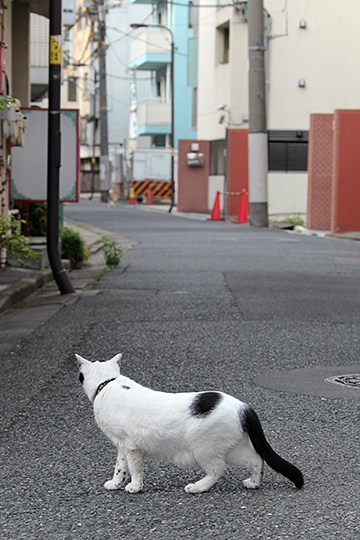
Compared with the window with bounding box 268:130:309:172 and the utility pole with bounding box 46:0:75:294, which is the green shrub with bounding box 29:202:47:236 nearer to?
the utility pole with bounding box 46:0:75:294

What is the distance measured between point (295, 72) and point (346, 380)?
33031mm

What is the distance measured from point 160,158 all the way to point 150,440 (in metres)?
53.9

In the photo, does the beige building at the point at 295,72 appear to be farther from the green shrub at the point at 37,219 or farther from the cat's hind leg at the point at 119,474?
the cat's hind leg at the point at 119,474

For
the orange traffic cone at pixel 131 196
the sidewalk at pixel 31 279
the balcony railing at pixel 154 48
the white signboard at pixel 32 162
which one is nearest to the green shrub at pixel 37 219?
the sidewalk at pixel 31 279

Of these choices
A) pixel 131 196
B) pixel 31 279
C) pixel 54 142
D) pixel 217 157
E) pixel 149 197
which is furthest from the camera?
pixel 131 196

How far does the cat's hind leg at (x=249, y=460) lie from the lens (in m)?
4.74

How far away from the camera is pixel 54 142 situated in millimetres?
13203

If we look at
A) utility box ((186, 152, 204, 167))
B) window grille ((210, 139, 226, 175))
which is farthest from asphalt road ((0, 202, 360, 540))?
utility box ((186, 152, 204, 167))

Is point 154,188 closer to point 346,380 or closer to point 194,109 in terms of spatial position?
point 194,109

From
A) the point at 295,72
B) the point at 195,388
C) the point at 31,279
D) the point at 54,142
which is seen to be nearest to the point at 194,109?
the point at 295,72

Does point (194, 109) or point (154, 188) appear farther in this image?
point (154, 188)

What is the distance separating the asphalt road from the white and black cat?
0.12 metres

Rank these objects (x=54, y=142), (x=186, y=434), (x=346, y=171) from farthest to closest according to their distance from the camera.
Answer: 1. (x=346, y=171)
2. (x=54, y=142)
3. (x=186, y=434)

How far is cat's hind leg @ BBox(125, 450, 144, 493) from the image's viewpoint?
4824mm
